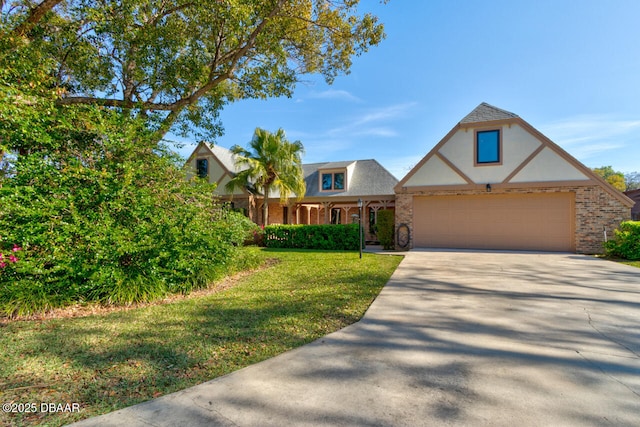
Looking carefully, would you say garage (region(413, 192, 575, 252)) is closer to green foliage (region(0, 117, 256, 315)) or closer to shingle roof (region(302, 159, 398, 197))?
shingle roof (region(302, 159, 398, 197))

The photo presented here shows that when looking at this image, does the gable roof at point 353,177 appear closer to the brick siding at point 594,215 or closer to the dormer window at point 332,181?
the dormer window at point 332,181

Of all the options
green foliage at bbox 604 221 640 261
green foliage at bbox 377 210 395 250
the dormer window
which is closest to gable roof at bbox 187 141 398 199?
the dormer window

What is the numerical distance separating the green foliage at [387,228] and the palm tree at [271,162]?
516cm

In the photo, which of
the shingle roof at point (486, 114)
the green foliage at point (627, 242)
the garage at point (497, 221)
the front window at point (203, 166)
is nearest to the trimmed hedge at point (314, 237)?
the garage at point (497, 221)

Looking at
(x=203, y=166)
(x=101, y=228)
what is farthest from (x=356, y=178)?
(x=101, y=228)

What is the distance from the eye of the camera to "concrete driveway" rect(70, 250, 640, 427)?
6.89ft

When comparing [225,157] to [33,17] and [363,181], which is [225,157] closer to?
[363,181]

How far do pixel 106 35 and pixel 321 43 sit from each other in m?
6.13

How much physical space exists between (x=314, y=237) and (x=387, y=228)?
3.49 metres

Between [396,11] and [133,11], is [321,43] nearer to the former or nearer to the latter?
[396,11]

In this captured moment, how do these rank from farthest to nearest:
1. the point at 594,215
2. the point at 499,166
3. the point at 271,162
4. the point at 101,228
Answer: the point at 271,162 < the point at 499,166 < the point at 594,215 < the point at 101,228

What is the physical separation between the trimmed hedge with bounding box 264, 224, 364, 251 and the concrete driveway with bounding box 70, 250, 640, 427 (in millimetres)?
9105

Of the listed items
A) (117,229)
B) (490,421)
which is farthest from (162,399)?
(117,229)

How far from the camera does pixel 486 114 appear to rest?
43.3ft
